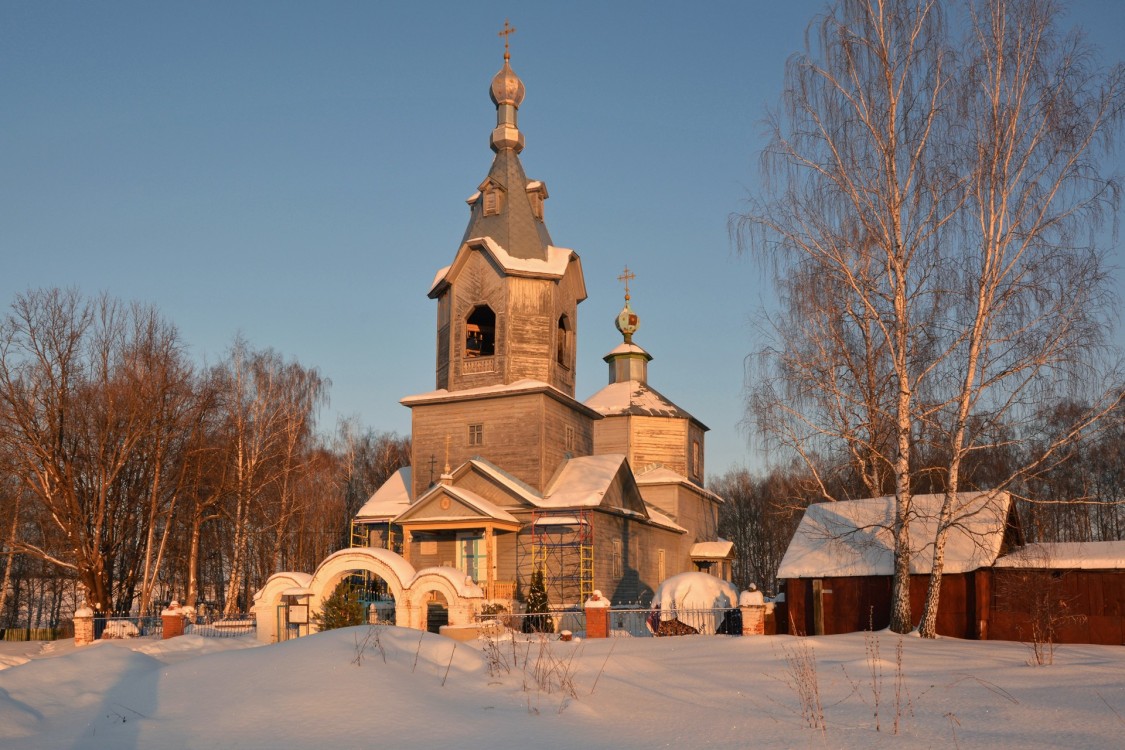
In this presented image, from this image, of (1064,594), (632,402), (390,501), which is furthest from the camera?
(632,402)

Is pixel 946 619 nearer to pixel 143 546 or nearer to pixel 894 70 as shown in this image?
pixel 894 70

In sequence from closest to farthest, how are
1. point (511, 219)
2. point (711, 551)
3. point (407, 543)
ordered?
point (407, 543) < point (511, 219) < point (711, 551)

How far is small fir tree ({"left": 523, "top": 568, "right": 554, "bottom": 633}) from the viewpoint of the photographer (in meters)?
24.4

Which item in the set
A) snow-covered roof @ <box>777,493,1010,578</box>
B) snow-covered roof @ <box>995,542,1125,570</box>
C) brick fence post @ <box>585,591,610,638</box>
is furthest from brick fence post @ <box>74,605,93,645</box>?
snow-covered roof @ <box>995,542,1125,570</box>

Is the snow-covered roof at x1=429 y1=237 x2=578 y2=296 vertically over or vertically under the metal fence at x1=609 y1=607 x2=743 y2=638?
over

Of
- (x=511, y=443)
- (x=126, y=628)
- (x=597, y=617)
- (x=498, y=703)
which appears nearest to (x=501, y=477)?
(x=511, y=443)

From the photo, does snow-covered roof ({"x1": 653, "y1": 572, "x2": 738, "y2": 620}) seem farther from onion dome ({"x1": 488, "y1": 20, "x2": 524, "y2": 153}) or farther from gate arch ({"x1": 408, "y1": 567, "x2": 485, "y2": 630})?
onion dome ({"x1": 488, "y1": 20, "x2": 524, "y2": 153})

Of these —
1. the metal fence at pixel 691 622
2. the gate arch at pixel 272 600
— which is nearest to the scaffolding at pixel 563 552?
the metal fence at pixel 691 622

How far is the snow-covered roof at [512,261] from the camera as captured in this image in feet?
100.0

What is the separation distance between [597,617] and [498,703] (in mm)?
11269

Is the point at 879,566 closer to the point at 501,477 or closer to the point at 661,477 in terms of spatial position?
the point at 501,477

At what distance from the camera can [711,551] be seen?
3969 centimetres

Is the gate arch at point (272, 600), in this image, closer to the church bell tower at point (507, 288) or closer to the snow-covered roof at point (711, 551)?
the church bell tower at point (507, 288)

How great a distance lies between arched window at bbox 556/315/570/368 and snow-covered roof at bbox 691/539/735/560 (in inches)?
461
